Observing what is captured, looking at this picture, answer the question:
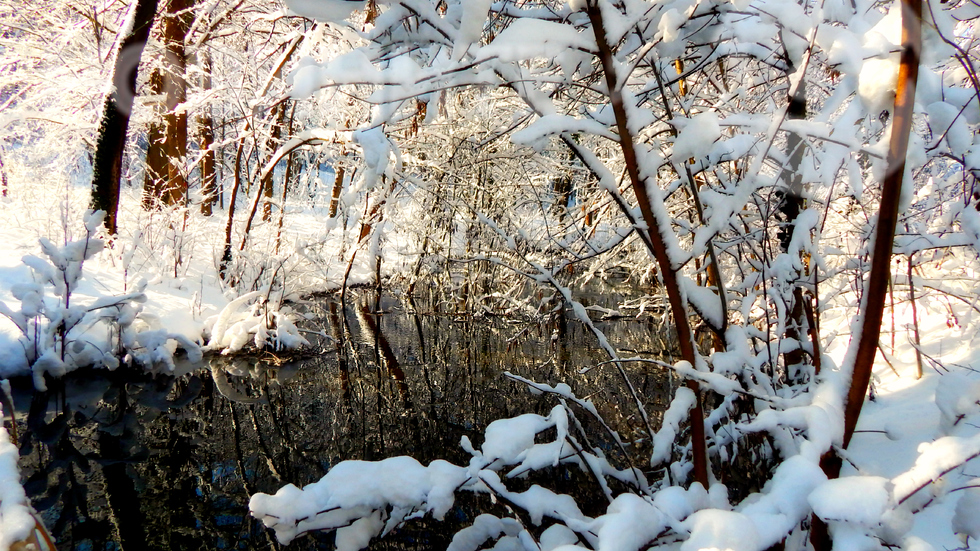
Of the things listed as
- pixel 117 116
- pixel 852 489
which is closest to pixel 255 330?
pixel 117 116

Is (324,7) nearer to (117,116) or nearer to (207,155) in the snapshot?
(117,116)

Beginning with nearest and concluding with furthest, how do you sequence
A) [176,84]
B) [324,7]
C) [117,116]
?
[324,7] < [117,116] < [176,84]

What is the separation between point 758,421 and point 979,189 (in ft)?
4.35

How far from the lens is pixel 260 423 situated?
3832 millimetres

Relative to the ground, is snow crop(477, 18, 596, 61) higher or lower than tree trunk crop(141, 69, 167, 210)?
lower

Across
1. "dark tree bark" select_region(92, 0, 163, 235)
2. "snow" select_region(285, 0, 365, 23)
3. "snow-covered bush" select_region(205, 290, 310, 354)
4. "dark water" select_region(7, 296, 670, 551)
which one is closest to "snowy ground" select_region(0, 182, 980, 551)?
"snow" select_region(285, 0, 365, 23)

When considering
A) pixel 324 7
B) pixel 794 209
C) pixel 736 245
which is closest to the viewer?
pixel 324 7

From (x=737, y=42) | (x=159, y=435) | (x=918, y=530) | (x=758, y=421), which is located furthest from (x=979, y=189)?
(x=159, y=435)

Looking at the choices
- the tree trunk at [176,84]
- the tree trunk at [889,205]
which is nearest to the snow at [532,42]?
the tree trunk at [889,205]

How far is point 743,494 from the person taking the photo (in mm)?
2207

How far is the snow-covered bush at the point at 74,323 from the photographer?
4008 mm

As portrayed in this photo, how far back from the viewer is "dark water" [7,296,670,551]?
265 cm

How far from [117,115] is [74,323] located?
2.80m

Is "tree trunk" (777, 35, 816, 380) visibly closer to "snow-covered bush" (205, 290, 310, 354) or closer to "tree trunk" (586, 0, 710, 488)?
"tree trunk" (586, 0, 710, 488)
